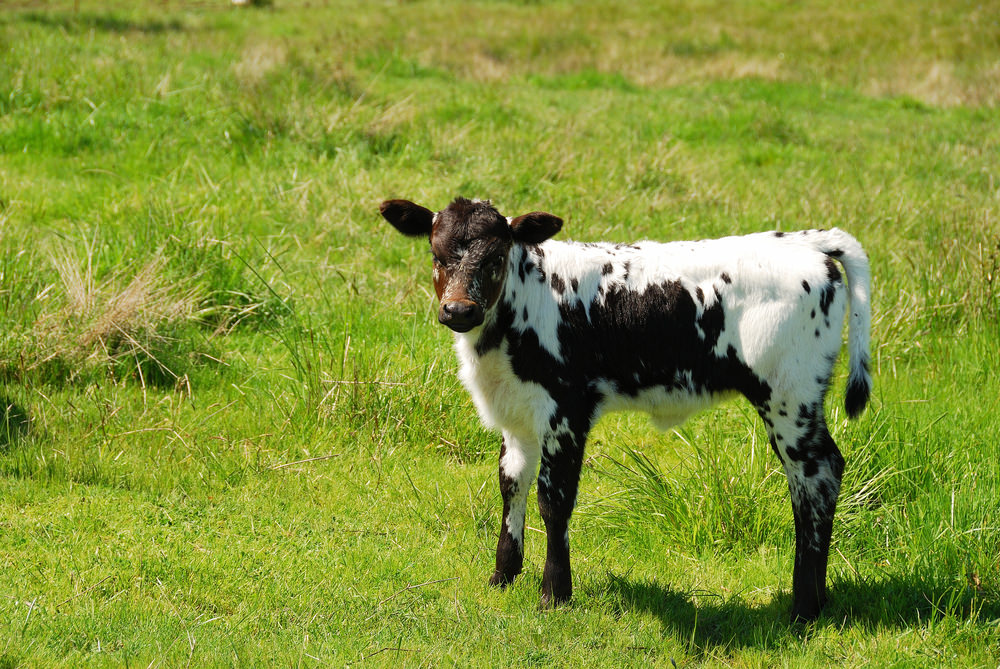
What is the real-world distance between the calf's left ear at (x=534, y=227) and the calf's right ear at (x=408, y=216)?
17.2 inches

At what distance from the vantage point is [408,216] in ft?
16.6

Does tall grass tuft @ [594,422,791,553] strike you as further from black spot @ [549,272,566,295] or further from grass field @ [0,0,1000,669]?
black spot @ [549,272,566,295]

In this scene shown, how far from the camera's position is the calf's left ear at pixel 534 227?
496 centimetres

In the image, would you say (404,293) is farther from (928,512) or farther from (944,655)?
(944,655)

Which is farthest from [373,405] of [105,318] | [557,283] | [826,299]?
[826,299]

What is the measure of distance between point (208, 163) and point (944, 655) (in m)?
8.78

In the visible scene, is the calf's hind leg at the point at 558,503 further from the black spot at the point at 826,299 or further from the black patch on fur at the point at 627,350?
the black spot at the point at 826,299

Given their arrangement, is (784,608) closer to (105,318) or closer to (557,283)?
(557,283)

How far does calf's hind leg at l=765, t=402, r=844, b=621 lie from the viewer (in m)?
4.90

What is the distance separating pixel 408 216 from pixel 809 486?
7.86ft

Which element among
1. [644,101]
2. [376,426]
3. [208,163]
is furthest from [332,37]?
[376,426]

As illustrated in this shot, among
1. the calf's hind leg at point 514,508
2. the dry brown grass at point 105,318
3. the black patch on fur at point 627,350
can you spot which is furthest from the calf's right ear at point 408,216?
the dry brown grass at point 105,318

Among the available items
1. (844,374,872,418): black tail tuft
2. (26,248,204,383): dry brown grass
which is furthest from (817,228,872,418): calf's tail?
(26,248,204,383): dry brown grass

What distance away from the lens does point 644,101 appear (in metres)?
16.9
